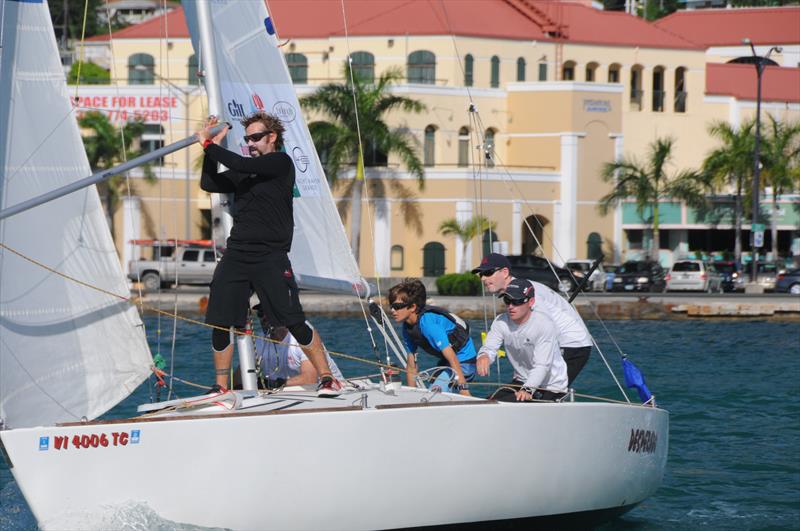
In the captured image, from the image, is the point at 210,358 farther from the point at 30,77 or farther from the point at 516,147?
the point at 516,147

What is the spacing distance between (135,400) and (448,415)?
11103mm

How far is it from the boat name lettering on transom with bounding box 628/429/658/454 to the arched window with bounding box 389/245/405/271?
4475cm

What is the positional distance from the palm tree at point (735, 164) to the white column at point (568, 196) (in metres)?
5.12

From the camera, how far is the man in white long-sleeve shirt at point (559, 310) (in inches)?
388

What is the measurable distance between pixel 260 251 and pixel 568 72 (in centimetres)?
5460

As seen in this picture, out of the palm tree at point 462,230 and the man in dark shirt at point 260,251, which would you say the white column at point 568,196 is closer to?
the palm tree at point 462,230

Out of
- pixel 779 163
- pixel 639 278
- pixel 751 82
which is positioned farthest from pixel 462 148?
pixel 751 82

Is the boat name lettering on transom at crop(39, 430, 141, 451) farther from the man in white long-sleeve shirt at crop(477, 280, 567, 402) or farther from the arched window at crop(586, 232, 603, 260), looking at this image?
the arched window at crop(586, 232, 603, 260)

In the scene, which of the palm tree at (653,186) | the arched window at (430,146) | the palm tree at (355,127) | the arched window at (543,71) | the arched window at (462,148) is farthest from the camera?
the arched window at (543,71)


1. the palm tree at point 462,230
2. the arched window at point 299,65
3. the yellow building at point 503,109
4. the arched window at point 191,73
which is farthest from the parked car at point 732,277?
the arched window at point 191,73

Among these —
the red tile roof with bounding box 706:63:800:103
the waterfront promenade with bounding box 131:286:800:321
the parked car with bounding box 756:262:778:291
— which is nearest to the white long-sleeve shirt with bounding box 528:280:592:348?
the waterfront promenade with bounding box 131:286:800:321

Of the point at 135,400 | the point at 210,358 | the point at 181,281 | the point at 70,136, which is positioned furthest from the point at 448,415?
the point at 181,281

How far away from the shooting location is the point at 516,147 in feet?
195

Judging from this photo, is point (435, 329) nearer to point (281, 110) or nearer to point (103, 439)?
point (281, 110)
